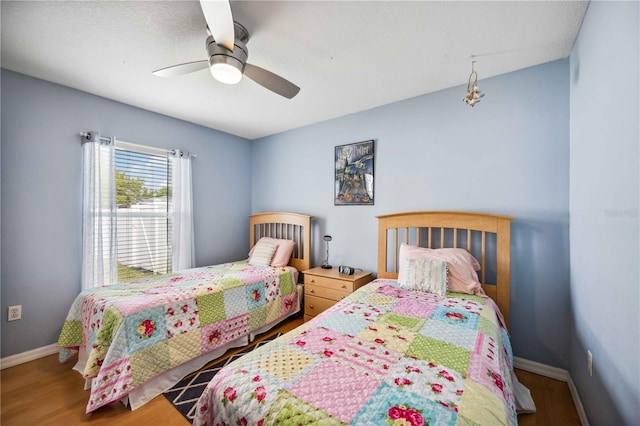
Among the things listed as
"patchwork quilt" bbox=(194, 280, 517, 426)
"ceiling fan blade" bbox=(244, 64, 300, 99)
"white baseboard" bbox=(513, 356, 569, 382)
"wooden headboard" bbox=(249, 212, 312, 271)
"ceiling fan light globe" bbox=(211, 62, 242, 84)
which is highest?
"ceiling fan blade" bbox=(244, 64, 300, 99)

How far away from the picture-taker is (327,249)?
333cm

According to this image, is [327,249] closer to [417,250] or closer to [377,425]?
[417,250]

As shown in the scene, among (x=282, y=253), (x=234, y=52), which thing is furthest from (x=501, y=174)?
(x=282, y=253)

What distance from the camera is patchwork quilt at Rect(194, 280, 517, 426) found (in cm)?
86

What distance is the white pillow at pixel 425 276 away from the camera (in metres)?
2.05

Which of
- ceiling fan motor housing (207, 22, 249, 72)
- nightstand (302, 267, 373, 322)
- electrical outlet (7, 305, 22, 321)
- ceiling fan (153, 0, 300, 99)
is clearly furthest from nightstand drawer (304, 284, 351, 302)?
electrical outlet (7, 305, 22, 321)

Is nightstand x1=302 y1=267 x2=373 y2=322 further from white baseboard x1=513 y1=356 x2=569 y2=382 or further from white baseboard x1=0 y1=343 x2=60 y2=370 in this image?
white baseboard x1=0 y1=343 x2=60 y2=370

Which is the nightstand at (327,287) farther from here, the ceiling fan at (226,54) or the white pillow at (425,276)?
the ceiling fan at (226,54)

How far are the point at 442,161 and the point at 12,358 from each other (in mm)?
4298

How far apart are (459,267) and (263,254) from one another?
7.37ft

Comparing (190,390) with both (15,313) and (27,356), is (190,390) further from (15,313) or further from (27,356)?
(15,313)

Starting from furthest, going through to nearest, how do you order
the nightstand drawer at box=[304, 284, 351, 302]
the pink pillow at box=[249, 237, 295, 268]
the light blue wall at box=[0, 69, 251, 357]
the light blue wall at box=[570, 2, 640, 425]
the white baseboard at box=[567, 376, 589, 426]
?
1. the pink pillow at box=[249, 237, 295, 268]
2. the nightstand drawer at box=[304, 284, 351, 302]
3. the light blue wall at box=[0, 69, 251, 357]
4. the white baseboard at box=[567, 376, 589, 426]
5. the light blue wall at box=[570, 2, 640, 425]

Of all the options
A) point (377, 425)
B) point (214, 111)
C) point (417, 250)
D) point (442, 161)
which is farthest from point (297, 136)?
point (377, 425)

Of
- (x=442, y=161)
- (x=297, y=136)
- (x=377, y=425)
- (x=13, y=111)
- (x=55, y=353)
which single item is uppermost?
(x=297, y=136)
